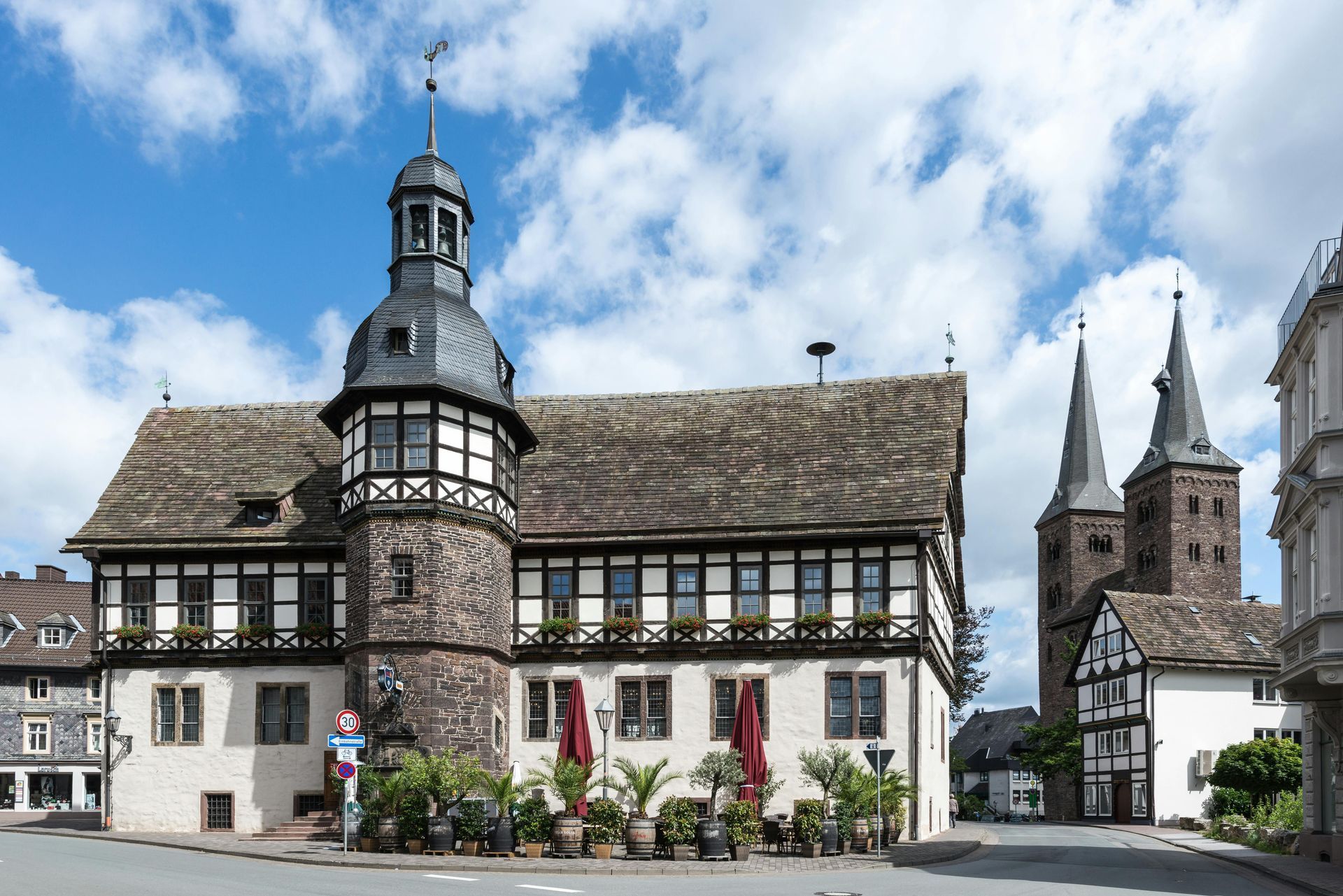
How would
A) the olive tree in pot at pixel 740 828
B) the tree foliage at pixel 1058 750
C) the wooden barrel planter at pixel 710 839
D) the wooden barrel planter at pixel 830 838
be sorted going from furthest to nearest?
the tree foliage at pixel 1058 750 → the wooden barrel planter at pixel 830 838 → the olive tree in pot at pixel 740 828 → the wooden barrel planter at pixel 710 839

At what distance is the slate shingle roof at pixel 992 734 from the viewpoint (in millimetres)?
120625

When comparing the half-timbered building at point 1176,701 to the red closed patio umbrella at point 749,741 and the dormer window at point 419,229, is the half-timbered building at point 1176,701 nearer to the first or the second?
the red closed patio umbrella at point 749,741

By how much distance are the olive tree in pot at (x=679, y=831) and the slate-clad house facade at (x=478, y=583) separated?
721cm

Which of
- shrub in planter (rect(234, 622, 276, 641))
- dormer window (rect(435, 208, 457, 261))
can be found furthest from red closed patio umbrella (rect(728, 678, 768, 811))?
dormer window (rect(435, 208, 457, 261))

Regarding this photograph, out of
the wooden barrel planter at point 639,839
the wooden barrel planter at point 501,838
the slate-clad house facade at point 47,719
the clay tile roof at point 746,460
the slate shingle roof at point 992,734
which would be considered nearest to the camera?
the wooden barrel planter at point 639,839

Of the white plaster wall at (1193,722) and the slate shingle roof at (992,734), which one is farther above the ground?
the white plaster wall at (1193,722)

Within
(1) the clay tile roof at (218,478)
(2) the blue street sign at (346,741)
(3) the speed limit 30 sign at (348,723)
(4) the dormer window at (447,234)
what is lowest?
(2) the blue street sign at (346,741)

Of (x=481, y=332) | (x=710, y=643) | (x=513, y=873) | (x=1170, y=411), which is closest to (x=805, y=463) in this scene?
(x=710, y=643)

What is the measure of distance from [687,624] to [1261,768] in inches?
1028

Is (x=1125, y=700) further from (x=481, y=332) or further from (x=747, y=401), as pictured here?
(x=481, y=332)

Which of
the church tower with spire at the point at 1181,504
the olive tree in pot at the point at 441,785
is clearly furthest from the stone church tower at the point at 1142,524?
the olive tree in pot at the point at 441,785

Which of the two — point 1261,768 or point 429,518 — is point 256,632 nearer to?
point 429,518

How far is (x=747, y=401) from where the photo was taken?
39625mm

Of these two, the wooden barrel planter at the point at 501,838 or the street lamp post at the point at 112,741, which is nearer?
the wooden barrel planter at the point at 501,838
